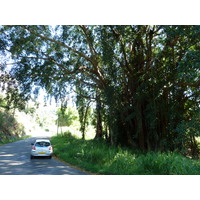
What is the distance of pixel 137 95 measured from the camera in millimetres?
13008

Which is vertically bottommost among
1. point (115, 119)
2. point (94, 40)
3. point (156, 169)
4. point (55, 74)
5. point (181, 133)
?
point (156, 169)

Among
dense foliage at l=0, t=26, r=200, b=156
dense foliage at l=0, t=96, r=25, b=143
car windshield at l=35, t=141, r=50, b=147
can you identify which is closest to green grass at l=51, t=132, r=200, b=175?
dense foliage at l=0, t=26, r=200, b=156

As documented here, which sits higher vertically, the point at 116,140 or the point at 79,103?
the point at 79,103

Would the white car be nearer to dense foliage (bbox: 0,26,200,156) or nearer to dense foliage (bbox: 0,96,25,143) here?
dense foliage (bbox: 0,26,200,156)

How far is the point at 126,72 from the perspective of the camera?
45.9 feet

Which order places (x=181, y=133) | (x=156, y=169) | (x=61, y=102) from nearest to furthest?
(x=156, y=169)
(x=181, y=133)
(x=61, y=102)

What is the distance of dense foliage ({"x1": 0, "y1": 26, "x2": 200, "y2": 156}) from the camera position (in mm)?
11797

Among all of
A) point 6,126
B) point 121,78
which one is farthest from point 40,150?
point 6,126

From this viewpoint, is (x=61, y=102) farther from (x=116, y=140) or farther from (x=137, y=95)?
(x=137, y=95)

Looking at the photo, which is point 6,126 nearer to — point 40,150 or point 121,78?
point 40,150

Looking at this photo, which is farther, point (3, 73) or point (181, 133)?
point (3, 73)

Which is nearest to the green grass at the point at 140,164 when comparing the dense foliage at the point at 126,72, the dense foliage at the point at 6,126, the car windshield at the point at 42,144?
the dense foliage at the point at 126,72

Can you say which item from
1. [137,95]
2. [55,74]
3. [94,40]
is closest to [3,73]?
[55,74]

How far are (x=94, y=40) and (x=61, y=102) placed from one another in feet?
19.1
